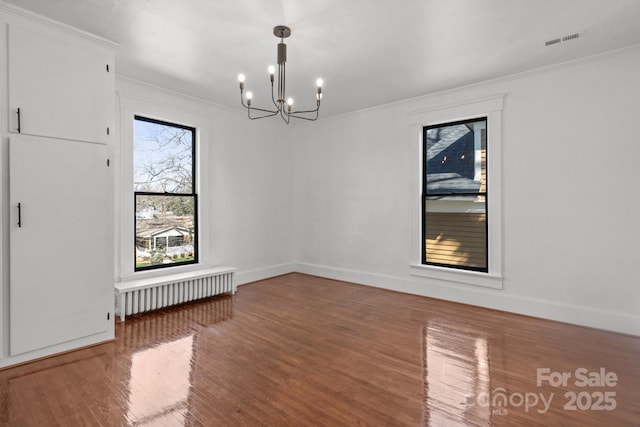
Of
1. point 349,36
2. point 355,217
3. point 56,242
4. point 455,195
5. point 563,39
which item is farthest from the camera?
point 355,217

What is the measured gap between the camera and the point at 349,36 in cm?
314

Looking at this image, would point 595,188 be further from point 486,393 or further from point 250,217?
point 250,217

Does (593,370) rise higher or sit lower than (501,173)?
lower

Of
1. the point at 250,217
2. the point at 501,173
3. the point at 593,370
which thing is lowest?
the point at 593,370

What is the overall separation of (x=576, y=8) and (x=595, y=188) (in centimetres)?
195

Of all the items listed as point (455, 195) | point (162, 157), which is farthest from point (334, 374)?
point (162, 157)

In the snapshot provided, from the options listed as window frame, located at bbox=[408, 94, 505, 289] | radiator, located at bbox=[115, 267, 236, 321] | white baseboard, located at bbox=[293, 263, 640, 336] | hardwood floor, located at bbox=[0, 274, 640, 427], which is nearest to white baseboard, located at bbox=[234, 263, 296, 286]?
radiator, located at bbox=[115, 267, 236, 321]

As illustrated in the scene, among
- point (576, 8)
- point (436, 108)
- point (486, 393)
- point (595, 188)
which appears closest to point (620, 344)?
point (595, 188)

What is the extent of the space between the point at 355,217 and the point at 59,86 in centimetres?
434

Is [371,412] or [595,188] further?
[595,188]

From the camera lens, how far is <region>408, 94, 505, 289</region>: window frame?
4.27 meters

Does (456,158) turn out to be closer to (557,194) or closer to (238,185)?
(557,194)

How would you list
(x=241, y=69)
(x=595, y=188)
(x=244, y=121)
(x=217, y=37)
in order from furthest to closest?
1. (x=244, y=121)
2. (x=241, y=69)
3. (x=595, y=188)
4. (x=217, y=37)

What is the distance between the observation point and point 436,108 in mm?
4801
